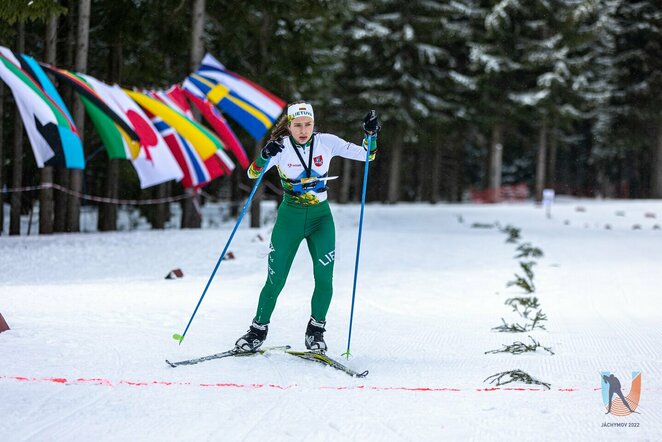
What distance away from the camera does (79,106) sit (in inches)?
618

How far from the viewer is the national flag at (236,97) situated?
16.2 metres

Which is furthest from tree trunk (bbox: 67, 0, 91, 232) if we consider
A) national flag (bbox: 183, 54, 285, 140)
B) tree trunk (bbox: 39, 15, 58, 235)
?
national flag (bbox: 183, 54, 285, 140)

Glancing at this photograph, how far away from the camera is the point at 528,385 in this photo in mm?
4855

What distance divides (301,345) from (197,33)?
12835 millimetres

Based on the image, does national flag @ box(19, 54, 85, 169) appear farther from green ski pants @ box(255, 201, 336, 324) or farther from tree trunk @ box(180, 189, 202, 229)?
green ski pants @ box(255, 201, 336, 324)

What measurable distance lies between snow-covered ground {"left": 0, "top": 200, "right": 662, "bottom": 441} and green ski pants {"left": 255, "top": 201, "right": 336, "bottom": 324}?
48 centimetres

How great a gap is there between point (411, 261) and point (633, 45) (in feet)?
95.7

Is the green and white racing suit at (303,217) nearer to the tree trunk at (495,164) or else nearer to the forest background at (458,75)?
the forest background at (458,75)

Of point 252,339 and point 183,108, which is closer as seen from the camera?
point 252,339

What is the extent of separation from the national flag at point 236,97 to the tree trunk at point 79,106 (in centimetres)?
226

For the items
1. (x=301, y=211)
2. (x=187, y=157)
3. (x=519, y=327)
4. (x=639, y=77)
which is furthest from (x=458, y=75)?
(x=301, y=211)

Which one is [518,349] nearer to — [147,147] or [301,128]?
[301,128]

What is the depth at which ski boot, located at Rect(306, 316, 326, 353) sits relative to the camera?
19.0 ft

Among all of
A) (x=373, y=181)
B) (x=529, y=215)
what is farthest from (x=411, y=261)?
(x=373, y=181)
